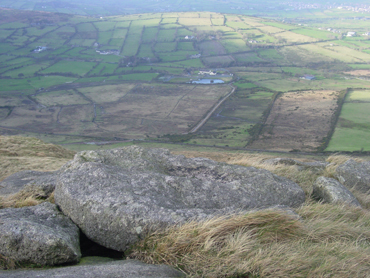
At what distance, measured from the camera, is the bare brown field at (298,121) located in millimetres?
70562

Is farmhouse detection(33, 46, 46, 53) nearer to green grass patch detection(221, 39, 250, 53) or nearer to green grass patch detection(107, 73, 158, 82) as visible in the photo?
green grass patch detection(107, 73, 158, 82)

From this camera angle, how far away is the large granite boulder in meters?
6.25

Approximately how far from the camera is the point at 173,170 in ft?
32.7

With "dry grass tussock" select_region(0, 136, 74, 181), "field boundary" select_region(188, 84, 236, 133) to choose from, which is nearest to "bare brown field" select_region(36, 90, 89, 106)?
"field boundary" select_region(188, 84, 236, 133)

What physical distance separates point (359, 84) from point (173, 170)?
141478 mm

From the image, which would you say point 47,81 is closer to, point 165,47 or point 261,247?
point 165,47

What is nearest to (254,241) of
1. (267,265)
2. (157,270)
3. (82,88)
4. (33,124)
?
(267,265)

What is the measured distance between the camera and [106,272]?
16.1 feet

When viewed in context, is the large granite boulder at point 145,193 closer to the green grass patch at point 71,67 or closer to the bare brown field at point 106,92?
the bare brown field at point 106,92

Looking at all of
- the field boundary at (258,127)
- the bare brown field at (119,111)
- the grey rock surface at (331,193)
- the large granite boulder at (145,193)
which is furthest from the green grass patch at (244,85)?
the large granite boulder at (145,193)

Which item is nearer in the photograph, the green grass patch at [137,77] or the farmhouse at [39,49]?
the green grass patch at [137,77]

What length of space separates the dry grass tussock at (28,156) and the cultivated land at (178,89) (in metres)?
51.2

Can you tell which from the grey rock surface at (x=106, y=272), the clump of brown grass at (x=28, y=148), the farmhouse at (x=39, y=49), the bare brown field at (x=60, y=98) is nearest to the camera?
the grey rock surface at (x=106, y=272)

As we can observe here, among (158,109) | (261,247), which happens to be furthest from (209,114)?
(261,247)
